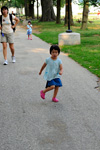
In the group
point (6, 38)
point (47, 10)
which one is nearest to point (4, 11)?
point (6, 38)

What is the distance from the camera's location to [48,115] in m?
4.43

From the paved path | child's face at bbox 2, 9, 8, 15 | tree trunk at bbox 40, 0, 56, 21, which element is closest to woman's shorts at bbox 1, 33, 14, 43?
child's face at bbox 2, 9, 8, 15

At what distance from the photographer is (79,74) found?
7.56 m

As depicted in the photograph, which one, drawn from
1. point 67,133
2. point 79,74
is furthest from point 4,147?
point 79,74

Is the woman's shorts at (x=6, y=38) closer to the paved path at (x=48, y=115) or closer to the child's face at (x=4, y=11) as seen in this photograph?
the child's face at (x=4, y=11)

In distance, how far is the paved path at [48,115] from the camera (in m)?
3.45

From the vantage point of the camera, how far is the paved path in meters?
3.45

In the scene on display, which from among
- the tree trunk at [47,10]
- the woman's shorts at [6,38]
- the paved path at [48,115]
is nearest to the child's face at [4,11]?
the woman's shorts at [6,38]

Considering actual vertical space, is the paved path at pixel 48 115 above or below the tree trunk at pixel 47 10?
below

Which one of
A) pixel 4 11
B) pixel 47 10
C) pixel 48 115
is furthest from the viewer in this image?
pixel 47 10

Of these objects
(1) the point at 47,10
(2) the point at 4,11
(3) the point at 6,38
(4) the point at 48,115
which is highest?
(1) the point at 47,10

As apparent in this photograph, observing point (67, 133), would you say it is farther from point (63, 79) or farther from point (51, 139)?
point (63, 79)

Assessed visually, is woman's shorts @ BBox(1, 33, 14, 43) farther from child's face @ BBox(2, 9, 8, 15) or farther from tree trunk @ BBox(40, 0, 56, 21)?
tree trunk @ BBox(40, 0, 56, 21)

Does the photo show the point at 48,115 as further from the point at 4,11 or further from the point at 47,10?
the point at 47,10
